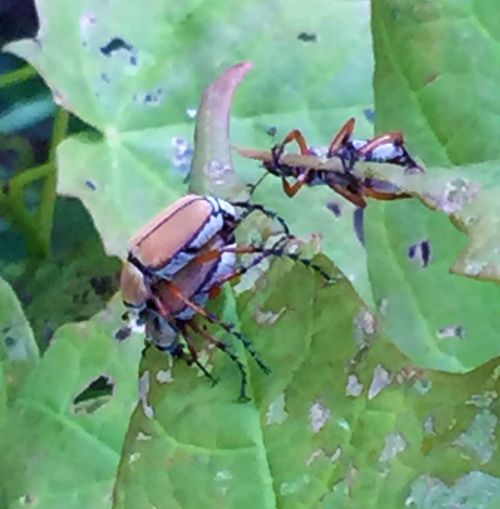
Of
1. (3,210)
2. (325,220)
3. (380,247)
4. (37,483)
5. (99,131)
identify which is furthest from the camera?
(3,210)

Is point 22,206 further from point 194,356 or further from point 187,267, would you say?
point 194,356

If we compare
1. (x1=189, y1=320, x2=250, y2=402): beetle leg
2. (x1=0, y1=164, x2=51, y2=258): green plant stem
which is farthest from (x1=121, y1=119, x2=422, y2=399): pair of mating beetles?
(x1=0, y1=164, x2=51, y2=258): green plant stem

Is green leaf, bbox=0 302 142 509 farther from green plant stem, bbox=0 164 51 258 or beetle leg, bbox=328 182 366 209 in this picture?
green plant stem, bbox=0 164 51 258

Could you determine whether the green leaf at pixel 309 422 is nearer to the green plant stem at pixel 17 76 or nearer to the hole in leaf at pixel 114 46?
the hole in leaf at pixel 114 46

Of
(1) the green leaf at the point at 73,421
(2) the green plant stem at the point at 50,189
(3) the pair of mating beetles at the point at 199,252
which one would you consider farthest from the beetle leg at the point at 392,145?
(2) the green plant stem at the point at 50,189

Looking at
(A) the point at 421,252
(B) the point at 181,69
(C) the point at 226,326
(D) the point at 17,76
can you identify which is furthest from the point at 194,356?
(D) the point at 17,76

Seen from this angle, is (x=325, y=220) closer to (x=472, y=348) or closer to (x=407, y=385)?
(x=472, y=348)

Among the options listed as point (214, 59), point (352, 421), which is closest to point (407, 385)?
point (352, 421)
